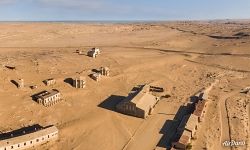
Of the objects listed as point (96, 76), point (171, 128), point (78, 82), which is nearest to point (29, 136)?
point (78, 82)

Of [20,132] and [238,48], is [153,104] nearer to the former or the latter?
[20,132]

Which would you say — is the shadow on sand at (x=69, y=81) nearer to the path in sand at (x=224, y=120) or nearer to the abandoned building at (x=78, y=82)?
the abandoned building at (x=78, y=82)

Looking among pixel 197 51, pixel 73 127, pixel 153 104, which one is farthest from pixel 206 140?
pixel 197 51

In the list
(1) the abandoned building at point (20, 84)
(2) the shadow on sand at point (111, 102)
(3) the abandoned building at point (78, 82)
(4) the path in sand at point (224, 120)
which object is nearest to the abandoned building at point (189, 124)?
(4) the path in sand at point (224, 120)

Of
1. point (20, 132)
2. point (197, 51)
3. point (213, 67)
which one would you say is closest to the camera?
point (20, 132)

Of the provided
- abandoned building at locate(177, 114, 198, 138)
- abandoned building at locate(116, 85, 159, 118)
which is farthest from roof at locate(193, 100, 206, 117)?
abandoned building at locate(116, 85, 159, 118)

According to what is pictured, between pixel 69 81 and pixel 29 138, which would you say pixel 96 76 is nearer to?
pixel 69 81

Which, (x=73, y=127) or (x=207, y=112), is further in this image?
(x=207, y=112)
